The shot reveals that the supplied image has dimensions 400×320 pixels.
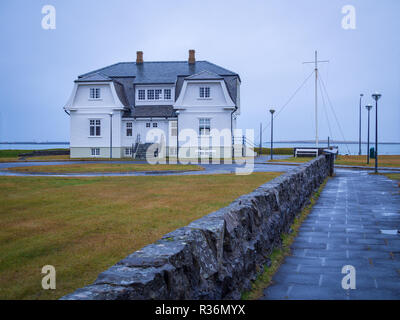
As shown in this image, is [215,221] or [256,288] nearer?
[215,221]

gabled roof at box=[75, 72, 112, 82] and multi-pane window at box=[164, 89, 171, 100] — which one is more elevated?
gabled roof at box=[75, 72, 112, 82]

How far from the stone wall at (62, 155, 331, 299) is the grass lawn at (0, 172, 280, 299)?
2120 millimetres

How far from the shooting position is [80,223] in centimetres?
895

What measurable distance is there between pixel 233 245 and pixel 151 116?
38.3 meters

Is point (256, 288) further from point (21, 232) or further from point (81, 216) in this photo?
point (81, 216)

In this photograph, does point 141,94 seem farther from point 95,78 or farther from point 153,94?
point 95,78

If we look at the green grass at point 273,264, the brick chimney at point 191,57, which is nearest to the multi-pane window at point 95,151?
the brick chimney at point 191,57

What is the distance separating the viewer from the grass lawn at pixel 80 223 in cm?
575

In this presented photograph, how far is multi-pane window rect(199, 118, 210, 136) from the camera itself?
42.2 meters

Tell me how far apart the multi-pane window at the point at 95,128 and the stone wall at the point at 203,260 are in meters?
38.4

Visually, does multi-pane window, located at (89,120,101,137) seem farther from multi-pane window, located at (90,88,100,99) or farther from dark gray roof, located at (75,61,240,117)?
dark gray roof, located at (75,61,240,117)

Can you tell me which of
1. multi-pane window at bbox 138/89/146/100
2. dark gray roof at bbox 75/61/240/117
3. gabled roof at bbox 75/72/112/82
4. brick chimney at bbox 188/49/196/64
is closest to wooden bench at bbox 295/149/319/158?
dark gray roof at bbox 75/61/240/117

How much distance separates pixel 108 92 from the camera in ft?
140
